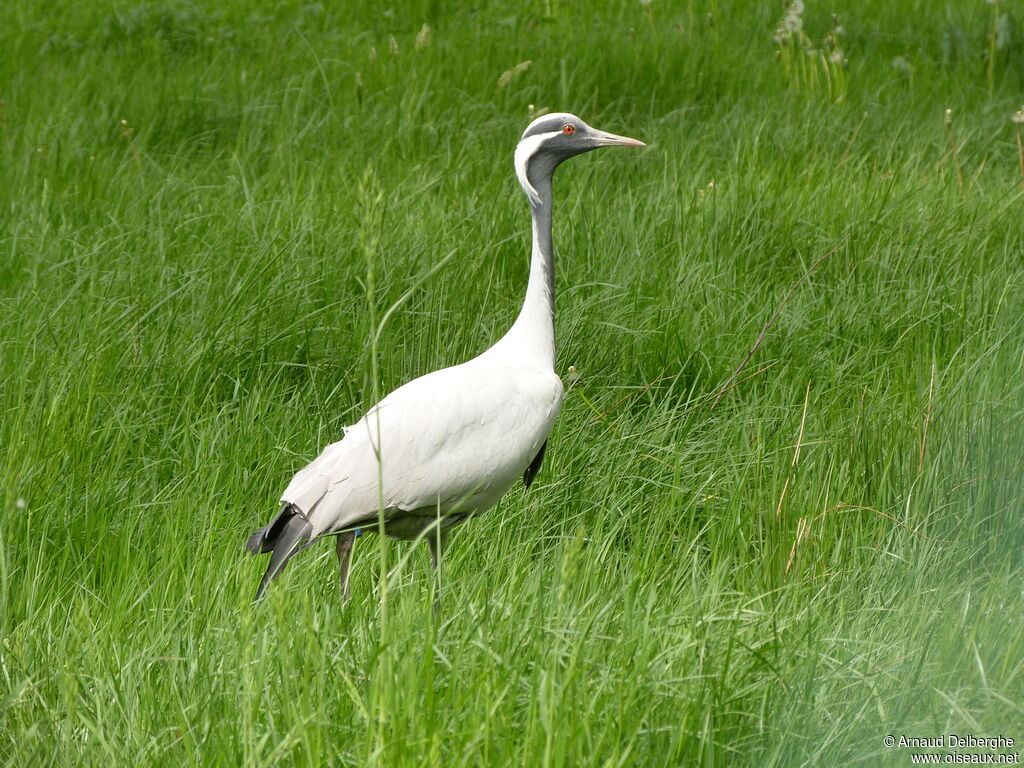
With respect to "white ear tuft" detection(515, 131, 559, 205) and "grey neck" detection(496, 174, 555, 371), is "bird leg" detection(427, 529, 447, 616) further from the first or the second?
"white ear tuft" detection(515, 131, 559, 205)

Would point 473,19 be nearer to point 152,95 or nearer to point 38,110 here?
point 152,95

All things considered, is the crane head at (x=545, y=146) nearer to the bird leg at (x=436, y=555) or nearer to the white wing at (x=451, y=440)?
the white wing at (x=451, y=440)

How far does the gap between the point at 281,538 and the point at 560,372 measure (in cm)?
136

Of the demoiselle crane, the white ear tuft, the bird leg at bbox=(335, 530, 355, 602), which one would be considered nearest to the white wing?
the demoiselle crane

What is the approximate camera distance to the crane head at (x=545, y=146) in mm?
3459

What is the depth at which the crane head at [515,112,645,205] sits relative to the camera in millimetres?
3459

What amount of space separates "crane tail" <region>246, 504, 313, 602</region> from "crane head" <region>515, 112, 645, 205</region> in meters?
1.17

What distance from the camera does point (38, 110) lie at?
20.1ft

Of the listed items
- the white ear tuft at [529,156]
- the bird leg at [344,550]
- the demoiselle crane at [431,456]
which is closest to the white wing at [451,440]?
the demoiselle crane at [431,456]

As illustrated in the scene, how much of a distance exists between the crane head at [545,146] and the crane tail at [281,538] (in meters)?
1.17

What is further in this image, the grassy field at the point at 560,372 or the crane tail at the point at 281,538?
the crane tail at the point at 281,538

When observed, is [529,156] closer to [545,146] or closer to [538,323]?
[545,146]

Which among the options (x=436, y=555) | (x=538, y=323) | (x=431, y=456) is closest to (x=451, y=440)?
(x=431, y=456)

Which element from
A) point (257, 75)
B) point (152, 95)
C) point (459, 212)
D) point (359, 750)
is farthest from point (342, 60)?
Result: point (359, 750)
